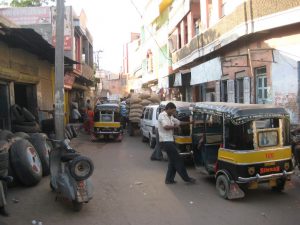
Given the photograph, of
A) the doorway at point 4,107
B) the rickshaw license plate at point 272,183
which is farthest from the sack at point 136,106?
the rickshaw license plate at point 272,183

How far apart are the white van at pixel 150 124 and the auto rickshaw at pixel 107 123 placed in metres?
1.32

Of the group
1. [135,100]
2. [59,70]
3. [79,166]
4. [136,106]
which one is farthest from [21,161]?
[135,100]

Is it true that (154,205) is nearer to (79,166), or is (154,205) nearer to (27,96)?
(79,166)

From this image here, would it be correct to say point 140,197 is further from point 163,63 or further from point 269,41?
point 163,63

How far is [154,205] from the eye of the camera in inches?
289

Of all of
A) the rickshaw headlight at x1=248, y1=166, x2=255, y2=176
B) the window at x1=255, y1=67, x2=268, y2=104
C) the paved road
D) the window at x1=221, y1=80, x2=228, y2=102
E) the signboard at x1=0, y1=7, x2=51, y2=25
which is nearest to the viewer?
the paved road

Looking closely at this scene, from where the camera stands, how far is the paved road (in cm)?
647

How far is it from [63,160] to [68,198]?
34.2 inches

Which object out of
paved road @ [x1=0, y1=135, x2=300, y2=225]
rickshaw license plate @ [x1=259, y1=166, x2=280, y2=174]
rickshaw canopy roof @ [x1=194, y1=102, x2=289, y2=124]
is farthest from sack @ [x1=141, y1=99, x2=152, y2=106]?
rickshaw license plate @ [x1=259, y1=166, x2=280, y2=174]

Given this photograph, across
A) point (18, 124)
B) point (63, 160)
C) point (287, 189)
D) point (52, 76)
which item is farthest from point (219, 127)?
point (52, 76)

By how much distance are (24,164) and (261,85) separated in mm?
10102

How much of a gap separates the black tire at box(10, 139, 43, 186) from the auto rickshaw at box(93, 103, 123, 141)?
30.4 feet

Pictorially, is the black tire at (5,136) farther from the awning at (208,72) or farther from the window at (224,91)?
the window at (224,91)

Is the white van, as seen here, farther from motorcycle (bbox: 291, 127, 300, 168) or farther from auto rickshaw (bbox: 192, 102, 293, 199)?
auto rickshaw (bbox: 192, 102, 293, 199)
